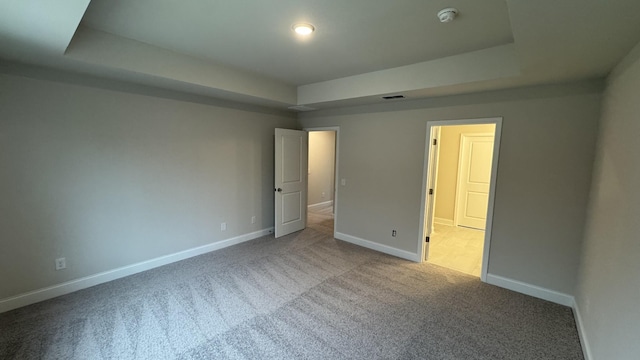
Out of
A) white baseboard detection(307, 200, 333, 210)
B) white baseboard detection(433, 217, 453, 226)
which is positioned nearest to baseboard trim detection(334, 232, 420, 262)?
white baseboard detection(307, 200, 333, 210)

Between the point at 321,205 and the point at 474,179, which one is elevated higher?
the point at 474,179

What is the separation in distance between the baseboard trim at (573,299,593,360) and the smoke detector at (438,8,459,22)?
2729 mm

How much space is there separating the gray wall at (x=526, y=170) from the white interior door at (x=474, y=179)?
263cm

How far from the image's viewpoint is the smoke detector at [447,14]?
1.85 metres

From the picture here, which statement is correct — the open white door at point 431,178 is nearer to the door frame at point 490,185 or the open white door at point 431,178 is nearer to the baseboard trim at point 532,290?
the door frame at point 490,185

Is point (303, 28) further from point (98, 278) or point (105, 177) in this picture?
point (98, 278)

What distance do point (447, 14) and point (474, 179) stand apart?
4678 mm

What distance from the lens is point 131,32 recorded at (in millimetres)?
2361

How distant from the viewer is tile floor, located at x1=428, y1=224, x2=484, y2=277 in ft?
12.4

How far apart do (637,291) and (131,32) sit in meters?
4.04

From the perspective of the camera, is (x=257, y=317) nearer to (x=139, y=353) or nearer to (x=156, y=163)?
(x=139, y=353)

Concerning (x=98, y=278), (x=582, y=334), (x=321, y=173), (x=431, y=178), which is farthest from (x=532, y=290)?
(x=321, y=173)

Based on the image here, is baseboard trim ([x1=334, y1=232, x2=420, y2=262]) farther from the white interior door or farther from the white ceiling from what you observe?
the white interior door

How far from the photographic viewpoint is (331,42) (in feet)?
8.11
